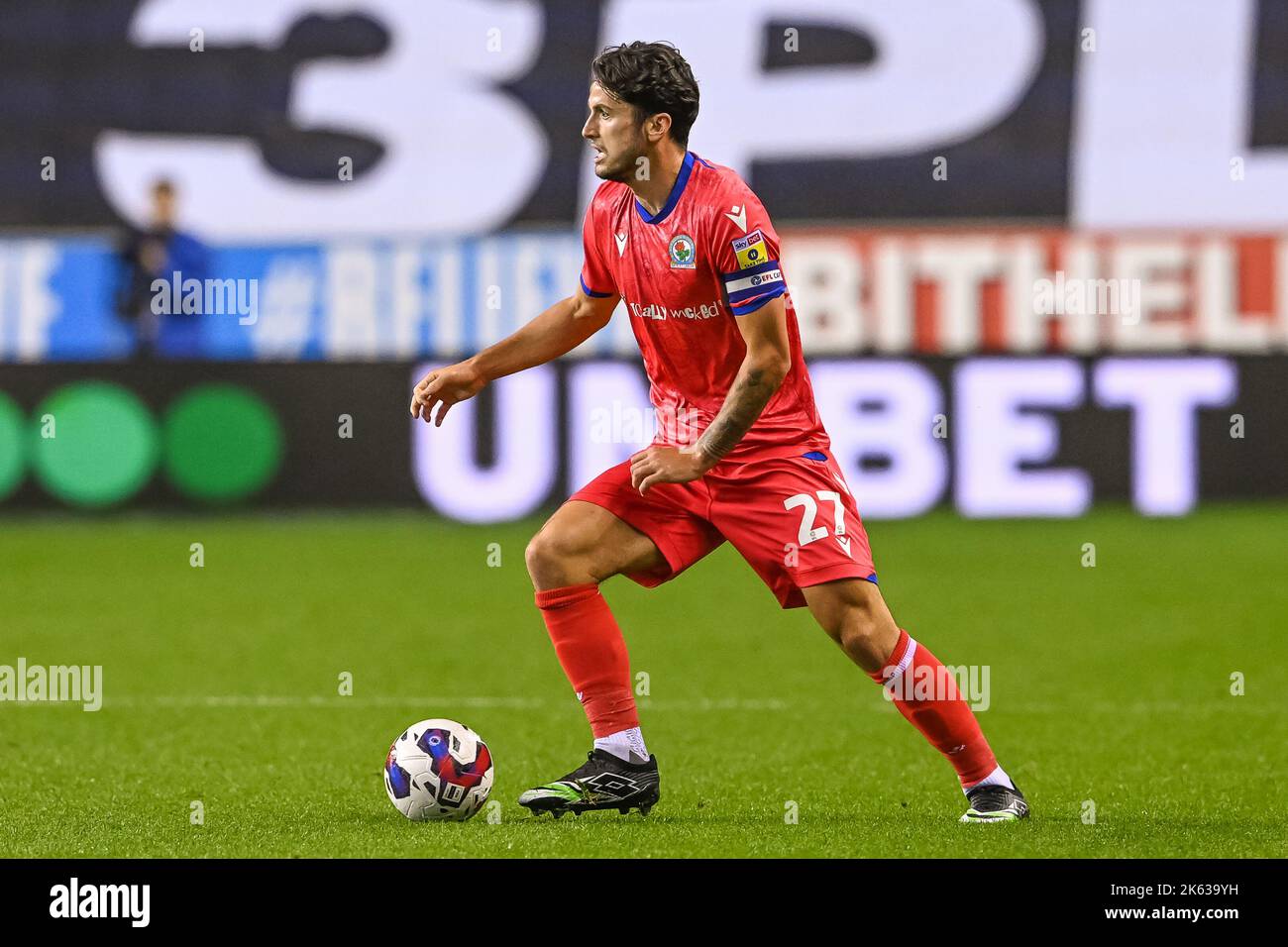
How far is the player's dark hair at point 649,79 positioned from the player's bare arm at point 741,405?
55cm

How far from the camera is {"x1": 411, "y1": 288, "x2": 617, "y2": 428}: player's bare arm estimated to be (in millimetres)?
5676

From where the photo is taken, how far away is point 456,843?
507 cm

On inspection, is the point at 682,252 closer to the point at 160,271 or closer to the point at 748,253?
the point at 748,253

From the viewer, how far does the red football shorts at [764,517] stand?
5.32 m

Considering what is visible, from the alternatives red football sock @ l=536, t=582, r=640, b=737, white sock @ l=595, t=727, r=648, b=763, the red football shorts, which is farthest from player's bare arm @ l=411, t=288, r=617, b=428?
white sock @ l=595, t=727, r=648, b=763

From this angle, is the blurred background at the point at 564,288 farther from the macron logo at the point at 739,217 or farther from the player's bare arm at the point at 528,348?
the macron logo at the point at 739,217

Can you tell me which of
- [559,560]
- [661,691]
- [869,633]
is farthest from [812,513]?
[661,691]

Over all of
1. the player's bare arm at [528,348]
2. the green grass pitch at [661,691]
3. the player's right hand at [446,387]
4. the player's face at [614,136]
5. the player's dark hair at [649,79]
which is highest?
the player's dark hair at [649,79]

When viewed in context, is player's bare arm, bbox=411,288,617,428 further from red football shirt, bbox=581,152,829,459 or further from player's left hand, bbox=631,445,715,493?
player's left hand, bbox=631,445,715,493

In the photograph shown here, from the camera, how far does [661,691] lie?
8.30m

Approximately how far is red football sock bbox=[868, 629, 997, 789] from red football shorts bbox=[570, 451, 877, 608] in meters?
0.25

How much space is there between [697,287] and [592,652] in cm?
108

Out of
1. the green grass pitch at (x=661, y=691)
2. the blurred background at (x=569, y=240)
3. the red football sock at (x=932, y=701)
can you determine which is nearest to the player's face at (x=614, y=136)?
the red football sock at (x=932, y=701)
